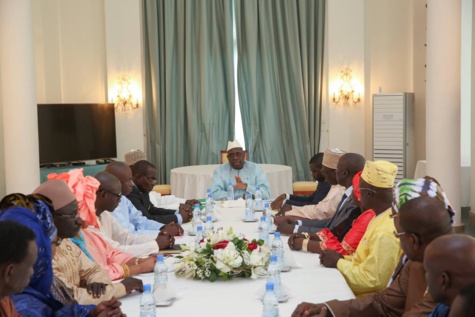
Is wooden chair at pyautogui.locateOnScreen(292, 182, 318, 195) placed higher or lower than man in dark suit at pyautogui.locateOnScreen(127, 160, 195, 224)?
lower

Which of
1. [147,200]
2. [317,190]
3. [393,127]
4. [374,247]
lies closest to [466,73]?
[393,127]

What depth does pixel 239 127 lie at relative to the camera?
12.4 meters

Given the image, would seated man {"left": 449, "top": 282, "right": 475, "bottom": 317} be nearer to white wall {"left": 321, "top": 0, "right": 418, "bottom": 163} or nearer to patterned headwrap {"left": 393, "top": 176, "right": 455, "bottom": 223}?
patterned headwrap {"left": 393, "top": 176, "right": 455, "bottom": 223}

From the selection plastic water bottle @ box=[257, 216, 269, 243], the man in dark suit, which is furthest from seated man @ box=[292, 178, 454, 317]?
the man in dark suit

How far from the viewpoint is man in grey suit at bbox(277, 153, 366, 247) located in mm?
5180

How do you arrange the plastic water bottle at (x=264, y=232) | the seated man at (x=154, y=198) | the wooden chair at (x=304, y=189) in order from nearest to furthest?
the plastic water bottle at (x=264, y=232), the seated man at (x=154, y=198), the wooden chair at (x=304, y=189)

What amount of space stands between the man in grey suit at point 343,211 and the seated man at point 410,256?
1589 mm

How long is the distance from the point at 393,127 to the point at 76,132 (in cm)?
500

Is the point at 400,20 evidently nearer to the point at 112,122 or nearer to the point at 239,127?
the point at 239,127

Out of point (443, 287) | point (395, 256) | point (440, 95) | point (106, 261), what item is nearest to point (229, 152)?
point (440, 95)

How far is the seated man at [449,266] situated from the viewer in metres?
2.33

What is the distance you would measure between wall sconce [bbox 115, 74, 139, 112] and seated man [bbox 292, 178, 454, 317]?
8661 millimetres

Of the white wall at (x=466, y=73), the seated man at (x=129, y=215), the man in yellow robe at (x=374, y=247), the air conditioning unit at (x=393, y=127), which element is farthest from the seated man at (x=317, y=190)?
the white wall at (x=466, y=73)

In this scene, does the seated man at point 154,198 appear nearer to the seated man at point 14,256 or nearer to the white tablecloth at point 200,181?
the white tablecloth at point 200,181
